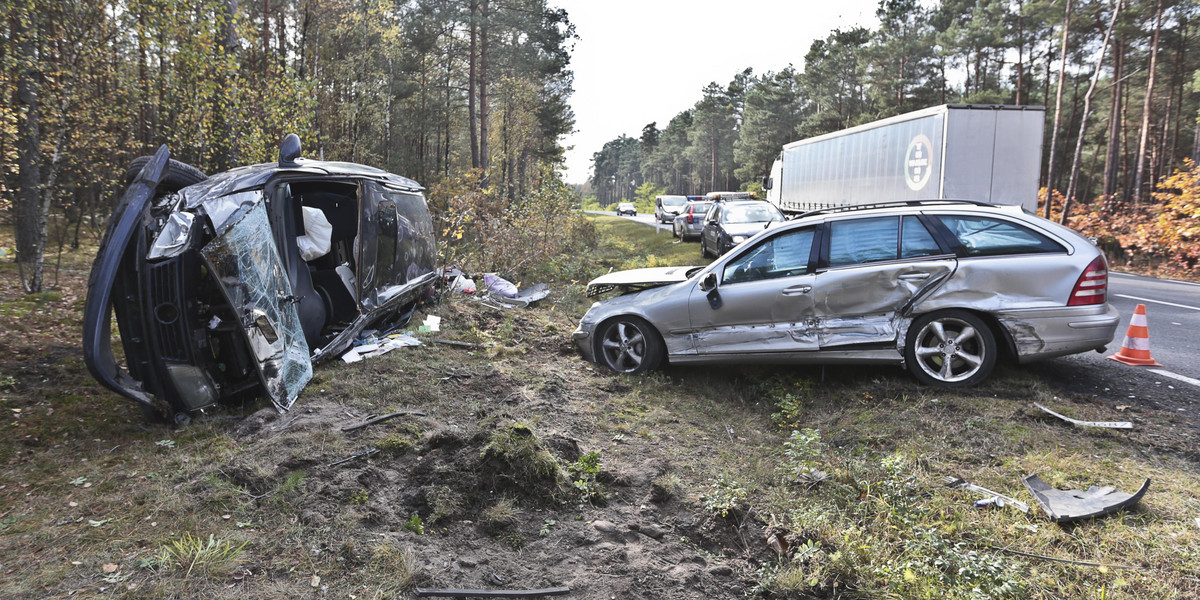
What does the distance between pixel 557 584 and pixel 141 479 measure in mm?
2773

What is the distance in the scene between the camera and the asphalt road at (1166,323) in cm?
604

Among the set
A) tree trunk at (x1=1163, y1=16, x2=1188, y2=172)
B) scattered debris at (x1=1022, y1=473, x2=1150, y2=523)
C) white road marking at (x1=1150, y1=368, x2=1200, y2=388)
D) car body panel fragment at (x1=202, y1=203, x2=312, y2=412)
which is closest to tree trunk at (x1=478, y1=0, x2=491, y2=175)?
car body panel fragment at (x1=202, y1=203, x2=312, y2=412)

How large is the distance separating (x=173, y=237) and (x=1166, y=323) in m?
10.9

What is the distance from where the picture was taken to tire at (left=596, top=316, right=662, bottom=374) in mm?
6328

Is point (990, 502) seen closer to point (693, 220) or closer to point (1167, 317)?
point (1167, 317)

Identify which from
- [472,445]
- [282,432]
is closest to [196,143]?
[282,432]

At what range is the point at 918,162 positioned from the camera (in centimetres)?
1442

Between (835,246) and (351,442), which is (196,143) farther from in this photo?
(835,246)

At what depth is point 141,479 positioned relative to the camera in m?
3.92

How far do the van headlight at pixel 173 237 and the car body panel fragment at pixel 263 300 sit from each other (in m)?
0.17

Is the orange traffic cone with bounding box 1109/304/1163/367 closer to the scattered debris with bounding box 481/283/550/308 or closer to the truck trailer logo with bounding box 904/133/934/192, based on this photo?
the scattered debris with bounding box 481/283/550/308

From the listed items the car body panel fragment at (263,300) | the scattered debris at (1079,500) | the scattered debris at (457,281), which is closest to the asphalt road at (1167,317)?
the scattered debris at (1079,500)

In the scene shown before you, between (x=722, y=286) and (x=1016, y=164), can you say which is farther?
(x=1016, y=164)

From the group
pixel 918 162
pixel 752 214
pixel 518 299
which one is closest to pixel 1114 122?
pixel 918 162
